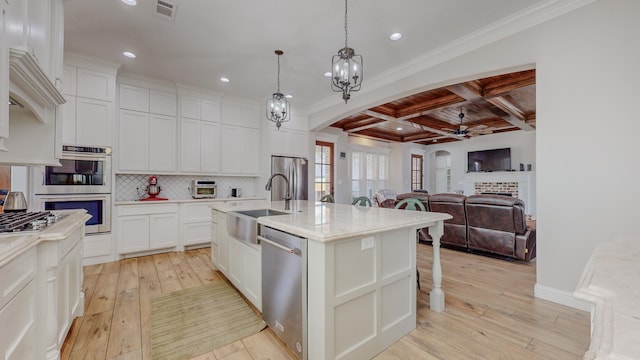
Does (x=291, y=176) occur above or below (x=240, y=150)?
below

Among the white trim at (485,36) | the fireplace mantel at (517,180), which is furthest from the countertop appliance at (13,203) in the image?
the fireplace mantel at (517,180)

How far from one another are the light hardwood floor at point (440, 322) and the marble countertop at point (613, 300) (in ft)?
3.98

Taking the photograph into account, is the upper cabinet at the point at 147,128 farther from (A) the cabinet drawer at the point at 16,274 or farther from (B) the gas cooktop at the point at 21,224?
(A) the cabinet drawer at the point at 16,274

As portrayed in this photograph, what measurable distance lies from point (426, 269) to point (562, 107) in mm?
2258

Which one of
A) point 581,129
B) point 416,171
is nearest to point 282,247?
point 581,129

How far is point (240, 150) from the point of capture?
5.13 metres

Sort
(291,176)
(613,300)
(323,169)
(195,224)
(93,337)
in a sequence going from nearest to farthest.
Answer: (613,300)
(93,337)
(195,224)
(291,176)
(323,169)

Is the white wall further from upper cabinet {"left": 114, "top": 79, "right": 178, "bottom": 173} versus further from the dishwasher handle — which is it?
upper cabinet {"left": 114, "top": 79, "right": 178, "bottom": 173}

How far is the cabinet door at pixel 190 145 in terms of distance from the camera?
4.46 meters

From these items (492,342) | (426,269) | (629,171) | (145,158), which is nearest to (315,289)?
(492,342)

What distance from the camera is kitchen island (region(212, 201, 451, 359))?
1.48 metres

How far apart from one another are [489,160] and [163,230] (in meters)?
9.05

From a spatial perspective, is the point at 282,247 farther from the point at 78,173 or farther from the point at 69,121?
the point at 69,121

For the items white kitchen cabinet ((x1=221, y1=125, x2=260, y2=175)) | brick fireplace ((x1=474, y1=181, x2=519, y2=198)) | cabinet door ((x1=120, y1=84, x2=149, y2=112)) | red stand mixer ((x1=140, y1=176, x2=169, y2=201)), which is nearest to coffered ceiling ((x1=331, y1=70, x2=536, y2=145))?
brick fireplace ((x1=474, y1=181, x2=519, y2=198))
